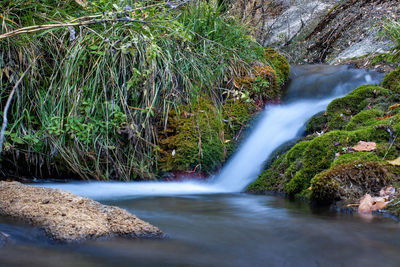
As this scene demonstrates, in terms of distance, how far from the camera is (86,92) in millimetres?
3521

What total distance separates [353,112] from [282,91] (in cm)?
167

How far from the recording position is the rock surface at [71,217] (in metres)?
1.52

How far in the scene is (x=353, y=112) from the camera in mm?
3855

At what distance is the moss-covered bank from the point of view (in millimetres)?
2404

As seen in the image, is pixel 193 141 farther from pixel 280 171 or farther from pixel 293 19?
pixel 293 19

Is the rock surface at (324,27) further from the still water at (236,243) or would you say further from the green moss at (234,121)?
the still water at (236,243)

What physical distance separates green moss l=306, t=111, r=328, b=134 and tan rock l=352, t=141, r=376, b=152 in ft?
3.58

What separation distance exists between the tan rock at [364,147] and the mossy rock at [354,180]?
0.83ft

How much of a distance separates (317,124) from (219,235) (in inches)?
97.3

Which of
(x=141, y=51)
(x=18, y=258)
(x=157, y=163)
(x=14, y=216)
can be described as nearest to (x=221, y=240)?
(x=18, y=258)

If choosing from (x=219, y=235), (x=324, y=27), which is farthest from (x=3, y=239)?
(x=324, y=27)

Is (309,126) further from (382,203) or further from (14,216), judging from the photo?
(14,216)

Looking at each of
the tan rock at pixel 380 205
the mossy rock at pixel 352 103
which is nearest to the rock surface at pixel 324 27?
the mossy rock at pixel 352 103

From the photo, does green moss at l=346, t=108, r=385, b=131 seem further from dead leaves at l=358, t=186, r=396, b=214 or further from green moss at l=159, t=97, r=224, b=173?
green moss at l=159, t=97, r=224, b=173
